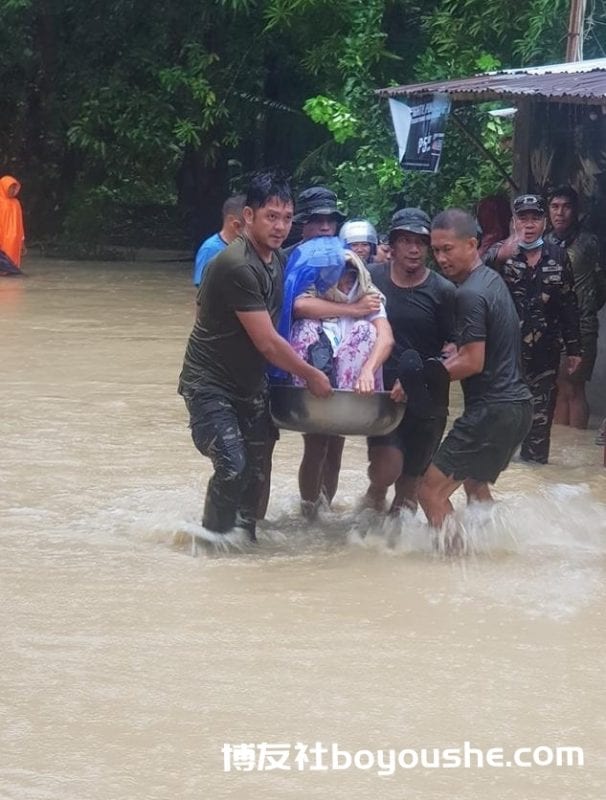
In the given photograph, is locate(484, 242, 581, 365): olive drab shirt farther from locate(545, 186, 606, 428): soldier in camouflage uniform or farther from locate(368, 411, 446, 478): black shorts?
locate(368, 411, 446, 478): black shorts

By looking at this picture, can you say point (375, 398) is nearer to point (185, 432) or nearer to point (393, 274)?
point (393, 274)

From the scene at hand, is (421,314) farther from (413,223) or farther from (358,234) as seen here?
(358,234)

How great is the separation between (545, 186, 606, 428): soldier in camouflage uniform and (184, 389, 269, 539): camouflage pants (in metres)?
3.59

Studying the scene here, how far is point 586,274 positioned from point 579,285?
8cm

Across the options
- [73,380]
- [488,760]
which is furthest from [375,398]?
[73,380]

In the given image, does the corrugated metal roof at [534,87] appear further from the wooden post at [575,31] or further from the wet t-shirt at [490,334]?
the wet t-shirt at [490,334]

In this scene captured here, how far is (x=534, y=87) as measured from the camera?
9.30m

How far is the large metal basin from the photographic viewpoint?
638 centimetres

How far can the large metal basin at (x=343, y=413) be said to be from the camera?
638 centimetres

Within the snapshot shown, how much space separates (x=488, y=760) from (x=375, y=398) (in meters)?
2.26

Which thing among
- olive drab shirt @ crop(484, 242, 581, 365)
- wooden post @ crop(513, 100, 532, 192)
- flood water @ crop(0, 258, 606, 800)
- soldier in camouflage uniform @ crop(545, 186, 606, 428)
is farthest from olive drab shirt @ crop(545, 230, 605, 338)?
wooden post @ crop(513, 100, 532, 192)

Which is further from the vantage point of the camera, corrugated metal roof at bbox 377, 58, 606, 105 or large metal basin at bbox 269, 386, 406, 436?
corrugated metal roof at bbox 377, 58, 606, 105

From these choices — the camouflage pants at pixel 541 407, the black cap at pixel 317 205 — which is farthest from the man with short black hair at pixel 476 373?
the camouflage pants at pixel 541 407

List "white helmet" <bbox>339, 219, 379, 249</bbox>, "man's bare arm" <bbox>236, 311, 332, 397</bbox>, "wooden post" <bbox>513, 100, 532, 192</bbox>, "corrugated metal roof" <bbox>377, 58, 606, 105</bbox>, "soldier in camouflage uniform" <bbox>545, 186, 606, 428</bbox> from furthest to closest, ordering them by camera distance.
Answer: "wooden post" <bbox>513, 100, 532, 192</bbox>, "soldier in camouflage uniform" <bbox>545, 186, 606, 428</bbox>, "corrugated metal roof" <bbox>377, 58, 606, 105</bbox>, "white helmet" <bbox>339, 219, 379, 249</bbox>, "man's bare arm" <bbox>236, 311, 332, 397</bbox>
